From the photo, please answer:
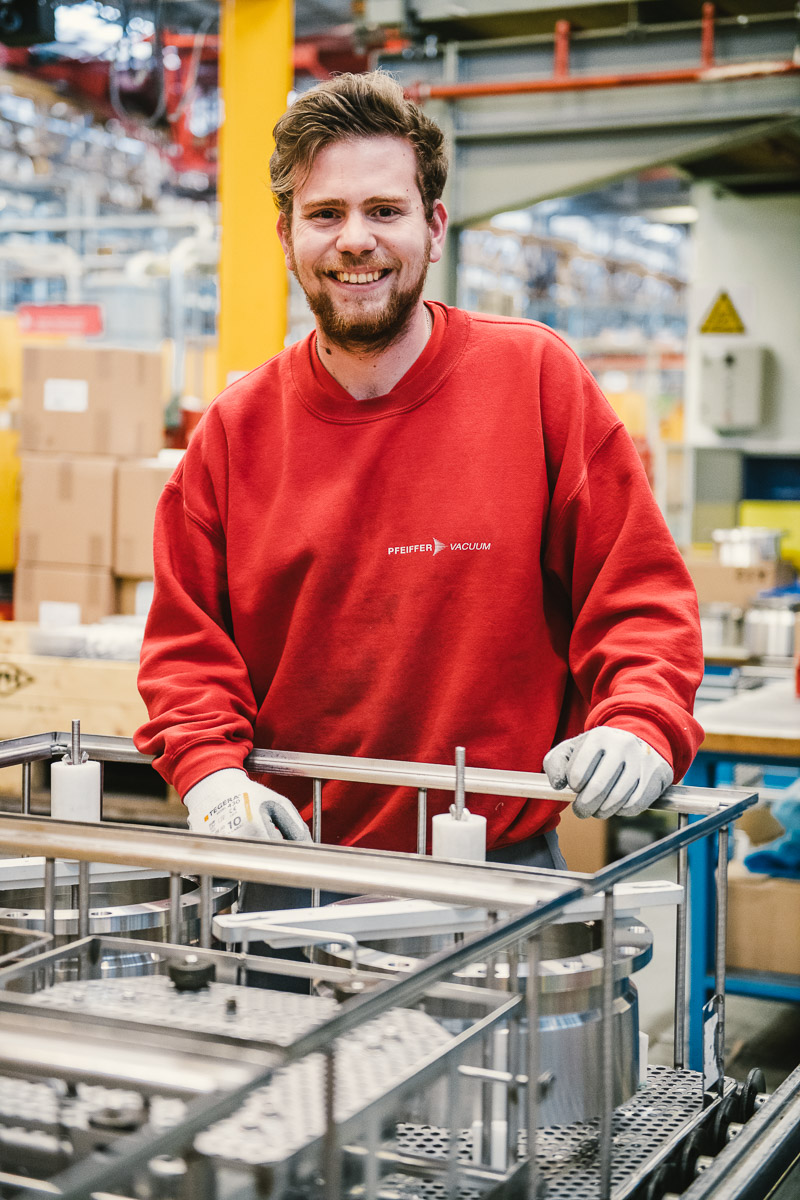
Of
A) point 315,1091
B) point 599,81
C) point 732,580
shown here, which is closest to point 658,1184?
point 315,1091

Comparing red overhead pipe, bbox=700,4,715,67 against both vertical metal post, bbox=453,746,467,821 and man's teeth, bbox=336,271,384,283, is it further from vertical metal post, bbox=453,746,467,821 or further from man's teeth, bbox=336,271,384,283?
vertical metal post, bbox=453,746,467,821

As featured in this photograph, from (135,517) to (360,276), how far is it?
9.84 feet

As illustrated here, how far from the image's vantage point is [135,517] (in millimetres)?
4344

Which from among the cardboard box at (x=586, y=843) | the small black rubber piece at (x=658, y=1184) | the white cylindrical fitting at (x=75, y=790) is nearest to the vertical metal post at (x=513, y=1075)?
the small black rubber piece at (x=658, y=1184)

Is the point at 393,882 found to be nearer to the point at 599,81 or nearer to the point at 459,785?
the point at 459,785

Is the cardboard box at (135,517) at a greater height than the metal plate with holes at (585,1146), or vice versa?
the cardboard box at (135,517)

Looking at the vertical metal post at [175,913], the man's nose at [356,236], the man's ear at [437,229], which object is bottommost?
the vertical metal post at [175,913]

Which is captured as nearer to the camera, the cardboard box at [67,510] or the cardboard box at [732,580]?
the cardboard box at [67,510]

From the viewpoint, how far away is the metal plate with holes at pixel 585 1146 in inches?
31.4

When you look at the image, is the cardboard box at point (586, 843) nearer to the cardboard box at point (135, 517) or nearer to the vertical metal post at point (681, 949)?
the cardboard box at point (135, 517)

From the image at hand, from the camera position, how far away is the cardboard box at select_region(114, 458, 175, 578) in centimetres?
433

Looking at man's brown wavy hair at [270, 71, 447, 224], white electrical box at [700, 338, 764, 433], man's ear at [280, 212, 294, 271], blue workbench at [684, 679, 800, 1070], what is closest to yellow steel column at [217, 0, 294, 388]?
blue workbench at [684, 679, 800, 1070]

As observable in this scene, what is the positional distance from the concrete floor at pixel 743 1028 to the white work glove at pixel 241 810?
6.58ft

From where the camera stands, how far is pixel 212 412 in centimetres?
164
